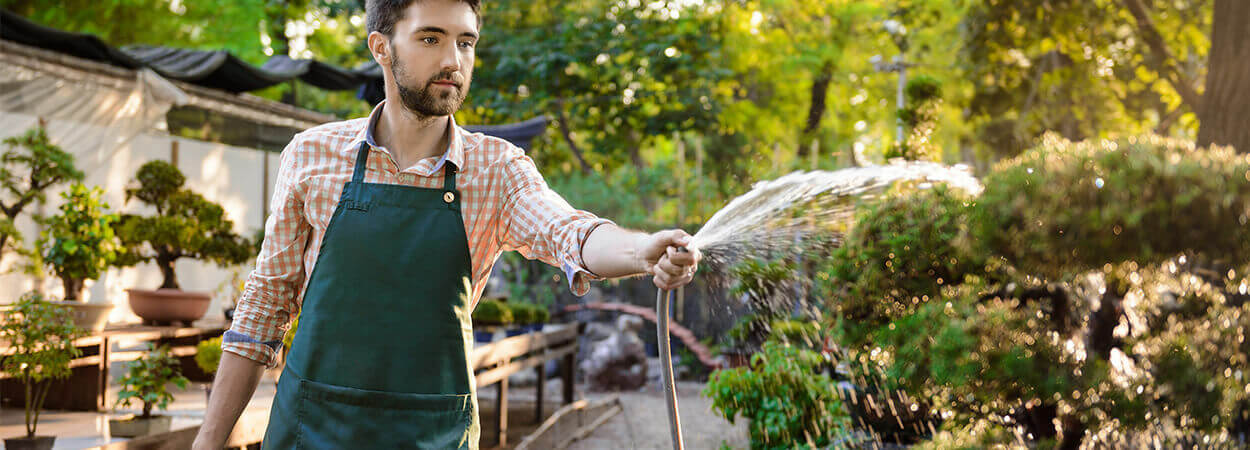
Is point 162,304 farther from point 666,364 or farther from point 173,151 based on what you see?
point 666,364

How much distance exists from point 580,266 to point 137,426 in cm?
284

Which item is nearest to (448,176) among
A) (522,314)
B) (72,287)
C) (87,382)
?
(87,382)

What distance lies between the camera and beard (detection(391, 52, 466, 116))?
165 centimetres

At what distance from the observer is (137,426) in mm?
3738

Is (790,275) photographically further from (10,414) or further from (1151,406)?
(10,414)

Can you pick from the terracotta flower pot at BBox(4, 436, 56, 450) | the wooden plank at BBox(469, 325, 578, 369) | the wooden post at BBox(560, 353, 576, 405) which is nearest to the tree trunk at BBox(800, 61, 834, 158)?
the wooden post at BBox(560, 353, 576, 405)

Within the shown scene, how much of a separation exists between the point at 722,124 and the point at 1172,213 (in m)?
12.2

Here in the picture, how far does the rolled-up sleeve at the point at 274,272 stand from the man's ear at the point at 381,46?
0.20 meters

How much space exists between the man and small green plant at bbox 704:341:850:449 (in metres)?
3.03

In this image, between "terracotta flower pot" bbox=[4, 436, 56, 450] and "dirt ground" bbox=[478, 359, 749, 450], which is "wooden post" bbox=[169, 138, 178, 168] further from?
"terracotta flower pot" bbox=[4, 436, 56, 450]

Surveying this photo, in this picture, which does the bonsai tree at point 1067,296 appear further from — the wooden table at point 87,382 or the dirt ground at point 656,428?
the wooden table at point 87,382

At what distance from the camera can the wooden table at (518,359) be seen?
20.9 feet

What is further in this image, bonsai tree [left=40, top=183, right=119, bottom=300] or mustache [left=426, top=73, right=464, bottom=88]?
bonsai tree [left=40, top=183, right=119, bottom=300]

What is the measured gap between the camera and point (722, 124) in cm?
1504
